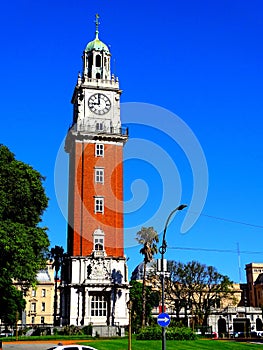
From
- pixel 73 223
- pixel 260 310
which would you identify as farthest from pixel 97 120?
pixel 260 310

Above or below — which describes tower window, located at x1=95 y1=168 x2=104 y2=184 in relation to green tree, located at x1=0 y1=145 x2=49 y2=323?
above

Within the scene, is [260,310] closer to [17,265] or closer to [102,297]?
[102,297]

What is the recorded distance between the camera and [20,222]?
3875 centimetres

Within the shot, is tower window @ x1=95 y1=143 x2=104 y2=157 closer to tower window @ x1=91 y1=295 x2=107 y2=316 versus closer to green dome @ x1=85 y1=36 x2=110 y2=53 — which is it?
green dome @ x1=85 y1=36 x2=110 y2=53

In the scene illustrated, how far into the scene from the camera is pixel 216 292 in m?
82.2

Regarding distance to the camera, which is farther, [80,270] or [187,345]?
[80,270]

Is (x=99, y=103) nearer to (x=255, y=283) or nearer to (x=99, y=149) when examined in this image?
(x=99, y=149)

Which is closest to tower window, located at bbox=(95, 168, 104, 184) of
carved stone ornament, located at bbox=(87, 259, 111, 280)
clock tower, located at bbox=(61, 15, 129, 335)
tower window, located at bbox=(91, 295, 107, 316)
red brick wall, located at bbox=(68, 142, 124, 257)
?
clock tower, located at bbox=(61, 15, 129, 335)

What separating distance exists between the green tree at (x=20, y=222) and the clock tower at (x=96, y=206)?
19748 millimetres

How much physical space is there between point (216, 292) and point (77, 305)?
32073 mm

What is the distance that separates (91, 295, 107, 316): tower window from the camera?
58.4 m

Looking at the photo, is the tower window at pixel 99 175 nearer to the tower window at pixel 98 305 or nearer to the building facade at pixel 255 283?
the tower window at pixel 98 305

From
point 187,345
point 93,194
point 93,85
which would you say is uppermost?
point 93,85

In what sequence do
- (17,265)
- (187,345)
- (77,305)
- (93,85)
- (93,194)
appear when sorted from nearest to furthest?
(17,265) → (187,345) → (77,305) → (93,194) → (93,85)
